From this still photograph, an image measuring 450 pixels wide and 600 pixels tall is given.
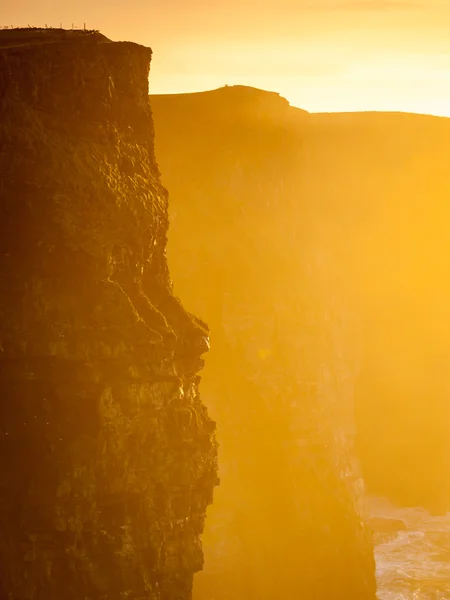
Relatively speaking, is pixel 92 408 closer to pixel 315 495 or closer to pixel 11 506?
pixel 11 506

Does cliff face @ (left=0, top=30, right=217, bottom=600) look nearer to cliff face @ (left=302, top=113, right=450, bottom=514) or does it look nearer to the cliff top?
the cliff top

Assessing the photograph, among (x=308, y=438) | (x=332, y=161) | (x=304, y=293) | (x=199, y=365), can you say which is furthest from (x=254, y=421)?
(x=199, y=365)

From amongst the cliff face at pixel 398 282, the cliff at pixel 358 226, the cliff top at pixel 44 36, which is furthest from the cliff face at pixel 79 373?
the cliff face at pixel 398 282

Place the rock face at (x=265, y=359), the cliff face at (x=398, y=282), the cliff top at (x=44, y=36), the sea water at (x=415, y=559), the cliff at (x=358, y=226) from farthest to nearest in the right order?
the cliff face at (x=398, y=282), the cliff at (x=358, y=226), the sea water at (x=415, y=559), the rock face at (x=265, y=359), the cliff top at (x=44, y=36)

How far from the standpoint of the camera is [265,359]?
2672 inches

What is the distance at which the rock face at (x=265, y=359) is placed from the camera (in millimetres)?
64188

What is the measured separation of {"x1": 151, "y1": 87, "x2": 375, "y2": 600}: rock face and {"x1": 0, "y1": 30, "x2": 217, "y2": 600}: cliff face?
33522 mm

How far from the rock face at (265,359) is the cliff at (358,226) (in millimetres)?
153

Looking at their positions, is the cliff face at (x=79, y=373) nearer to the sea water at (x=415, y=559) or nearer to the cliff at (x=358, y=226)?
the cliff at (x=358, y=226)

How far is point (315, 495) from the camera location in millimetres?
66000

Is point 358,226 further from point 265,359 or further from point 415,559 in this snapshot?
point 415,559

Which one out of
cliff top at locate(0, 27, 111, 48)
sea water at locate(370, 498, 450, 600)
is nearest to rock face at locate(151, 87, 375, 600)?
sea water at locate(370, 498, 450, 600)

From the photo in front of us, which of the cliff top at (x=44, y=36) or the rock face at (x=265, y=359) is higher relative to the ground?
the cliff top at (x=44, y=36)

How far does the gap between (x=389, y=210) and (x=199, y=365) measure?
2525 inches
